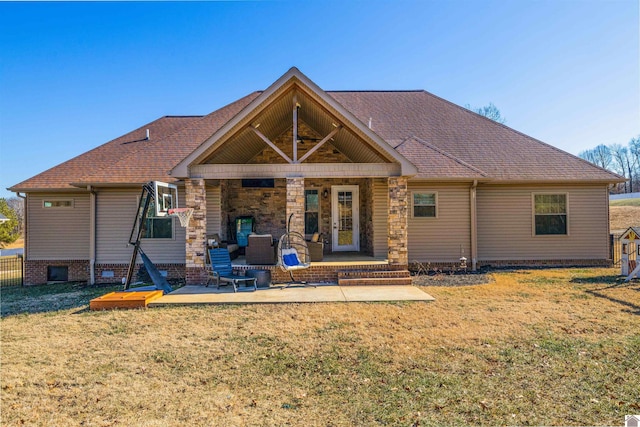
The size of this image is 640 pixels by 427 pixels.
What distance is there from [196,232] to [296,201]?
2.62 m

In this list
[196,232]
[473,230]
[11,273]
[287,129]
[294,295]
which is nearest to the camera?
[294,295]

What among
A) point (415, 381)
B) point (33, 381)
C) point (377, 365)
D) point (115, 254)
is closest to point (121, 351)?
point (33, 381)

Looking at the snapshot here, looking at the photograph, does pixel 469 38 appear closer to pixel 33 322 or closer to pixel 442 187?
pixel 442 187

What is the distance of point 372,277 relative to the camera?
30.0 feet

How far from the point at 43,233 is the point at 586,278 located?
51.6 feet

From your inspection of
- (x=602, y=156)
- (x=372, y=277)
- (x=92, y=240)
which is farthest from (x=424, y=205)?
(x=602, y=156)

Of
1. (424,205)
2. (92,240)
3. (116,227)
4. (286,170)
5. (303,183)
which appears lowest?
(92,240)

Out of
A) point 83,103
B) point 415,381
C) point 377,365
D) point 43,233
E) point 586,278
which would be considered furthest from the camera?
point 83,103

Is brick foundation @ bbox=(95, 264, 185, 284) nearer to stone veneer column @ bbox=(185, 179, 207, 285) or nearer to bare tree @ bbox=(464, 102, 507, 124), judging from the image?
stone veneer column @ bbox=(185, 179, 207, 285)

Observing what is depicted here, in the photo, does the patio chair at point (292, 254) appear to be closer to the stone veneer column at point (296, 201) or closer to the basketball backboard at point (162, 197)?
the stone veneer column at point (296, 201)

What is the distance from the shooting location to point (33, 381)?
4.00m

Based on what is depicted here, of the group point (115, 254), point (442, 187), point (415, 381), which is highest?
point (442, 187)

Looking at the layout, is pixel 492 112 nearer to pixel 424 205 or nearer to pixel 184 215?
pixel 424 205

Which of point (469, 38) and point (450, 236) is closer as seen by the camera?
point (469, 38)
